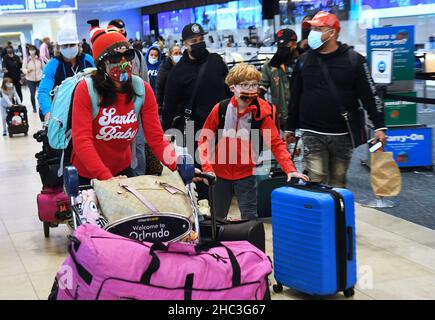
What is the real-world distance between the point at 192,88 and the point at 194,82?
0.05 meters

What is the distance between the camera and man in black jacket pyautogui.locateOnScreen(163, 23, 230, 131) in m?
5.58

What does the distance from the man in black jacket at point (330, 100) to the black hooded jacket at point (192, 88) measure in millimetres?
832

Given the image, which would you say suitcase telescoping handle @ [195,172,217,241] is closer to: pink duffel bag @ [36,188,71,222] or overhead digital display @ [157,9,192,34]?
pink duffel bag @ [36,188,71,222]

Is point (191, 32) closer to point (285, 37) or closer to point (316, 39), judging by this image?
point (316, 39)

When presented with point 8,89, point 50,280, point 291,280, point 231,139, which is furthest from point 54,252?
point 8,89

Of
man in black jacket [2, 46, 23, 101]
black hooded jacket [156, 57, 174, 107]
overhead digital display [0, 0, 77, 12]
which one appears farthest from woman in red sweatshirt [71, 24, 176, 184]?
man in black jacket [2, 46, 23, 101]

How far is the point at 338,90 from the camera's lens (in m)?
4.91

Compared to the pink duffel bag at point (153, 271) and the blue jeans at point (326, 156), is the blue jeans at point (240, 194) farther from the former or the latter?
the pink duffel bag at point (153, 271)

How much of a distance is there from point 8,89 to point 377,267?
1065 centimetres

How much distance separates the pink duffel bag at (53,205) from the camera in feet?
17.5

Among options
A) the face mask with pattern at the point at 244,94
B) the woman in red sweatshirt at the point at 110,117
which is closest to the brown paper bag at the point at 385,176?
the face mask with pattern at the point at 244,94

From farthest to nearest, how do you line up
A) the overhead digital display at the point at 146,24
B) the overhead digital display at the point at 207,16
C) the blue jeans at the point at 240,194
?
the overhead digital display at the point at 146,24, the overhead digital display at the point at 207,16, the blue jeans at the point at 240,194
